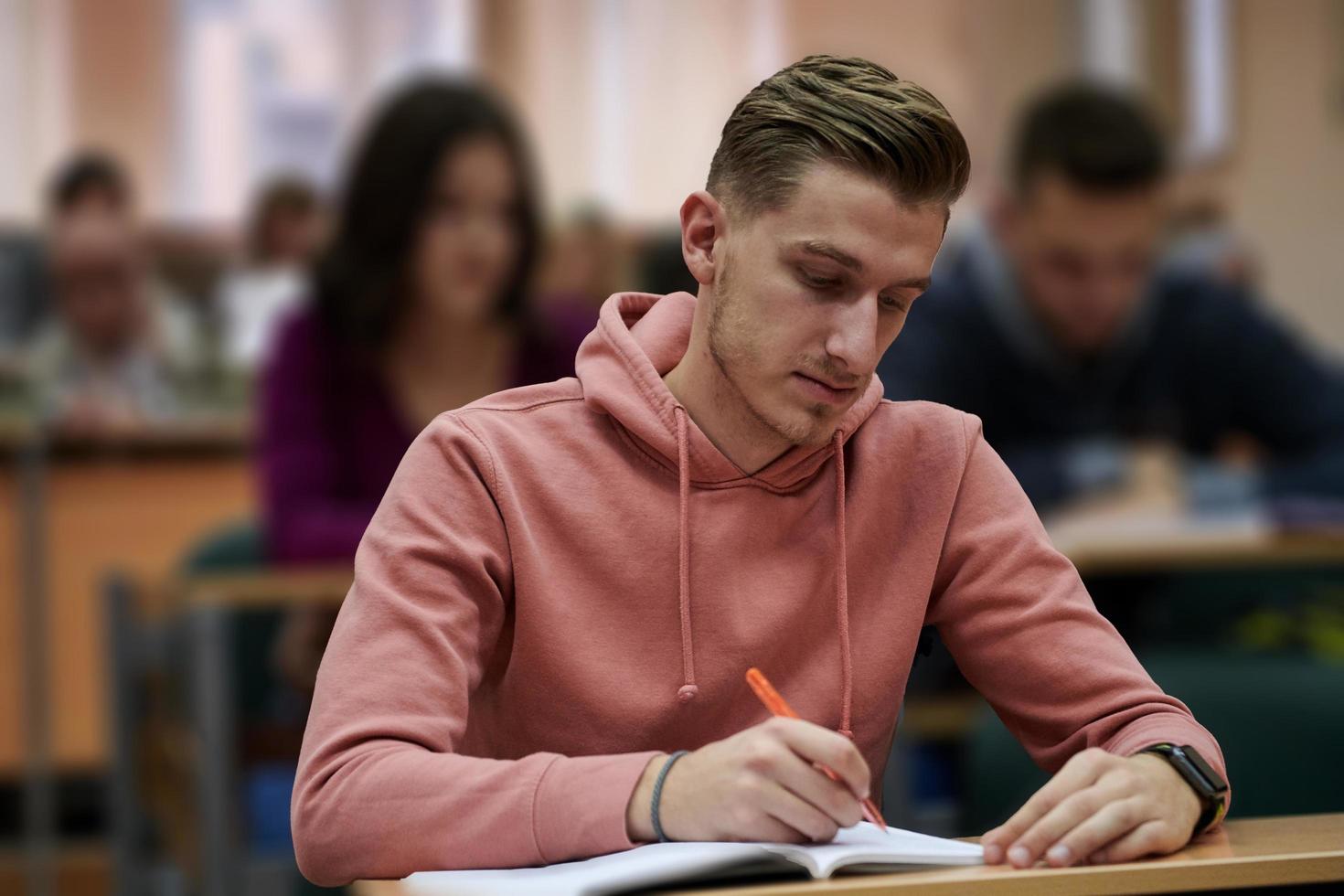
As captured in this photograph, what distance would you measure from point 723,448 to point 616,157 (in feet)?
13.7

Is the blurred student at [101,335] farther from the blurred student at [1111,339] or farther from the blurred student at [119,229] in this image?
the blurred student at [1111,339]

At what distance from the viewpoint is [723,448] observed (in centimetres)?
86

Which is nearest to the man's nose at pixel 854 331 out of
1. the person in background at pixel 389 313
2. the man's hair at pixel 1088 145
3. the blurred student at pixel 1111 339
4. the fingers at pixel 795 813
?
the fingers at pixel 795 813

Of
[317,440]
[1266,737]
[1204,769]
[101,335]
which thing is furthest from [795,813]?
[101,335]

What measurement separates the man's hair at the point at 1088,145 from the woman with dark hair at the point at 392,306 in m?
0.87

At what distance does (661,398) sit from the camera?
85 cm

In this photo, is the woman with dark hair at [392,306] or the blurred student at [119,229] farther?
the blurred student at [119,229]

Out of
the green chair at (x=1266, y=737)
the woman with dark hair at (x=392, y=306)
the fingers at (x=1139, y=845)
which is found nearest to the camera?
the fingers at (x=1139, y=845)

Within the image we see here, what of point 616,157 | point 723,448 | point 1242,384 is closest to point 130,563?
point 616,157

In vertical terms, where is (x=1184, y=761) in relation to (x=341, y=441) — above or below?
above

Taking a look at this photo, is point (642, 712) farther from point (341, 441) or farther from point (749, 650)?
point (341, 441)

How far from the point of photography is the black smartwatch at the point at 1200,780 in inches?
30.9

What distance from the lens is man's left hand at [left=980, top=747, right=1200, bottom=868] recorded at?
728 mm

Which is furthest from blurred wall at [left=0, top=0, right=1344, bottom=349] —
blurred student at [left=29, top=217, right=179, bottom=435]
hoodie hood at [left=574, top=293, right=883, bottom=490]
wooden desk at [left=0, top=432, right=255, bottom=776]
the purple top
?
hoodie hood at [left=574, top=293, right=883, bottom=490]
